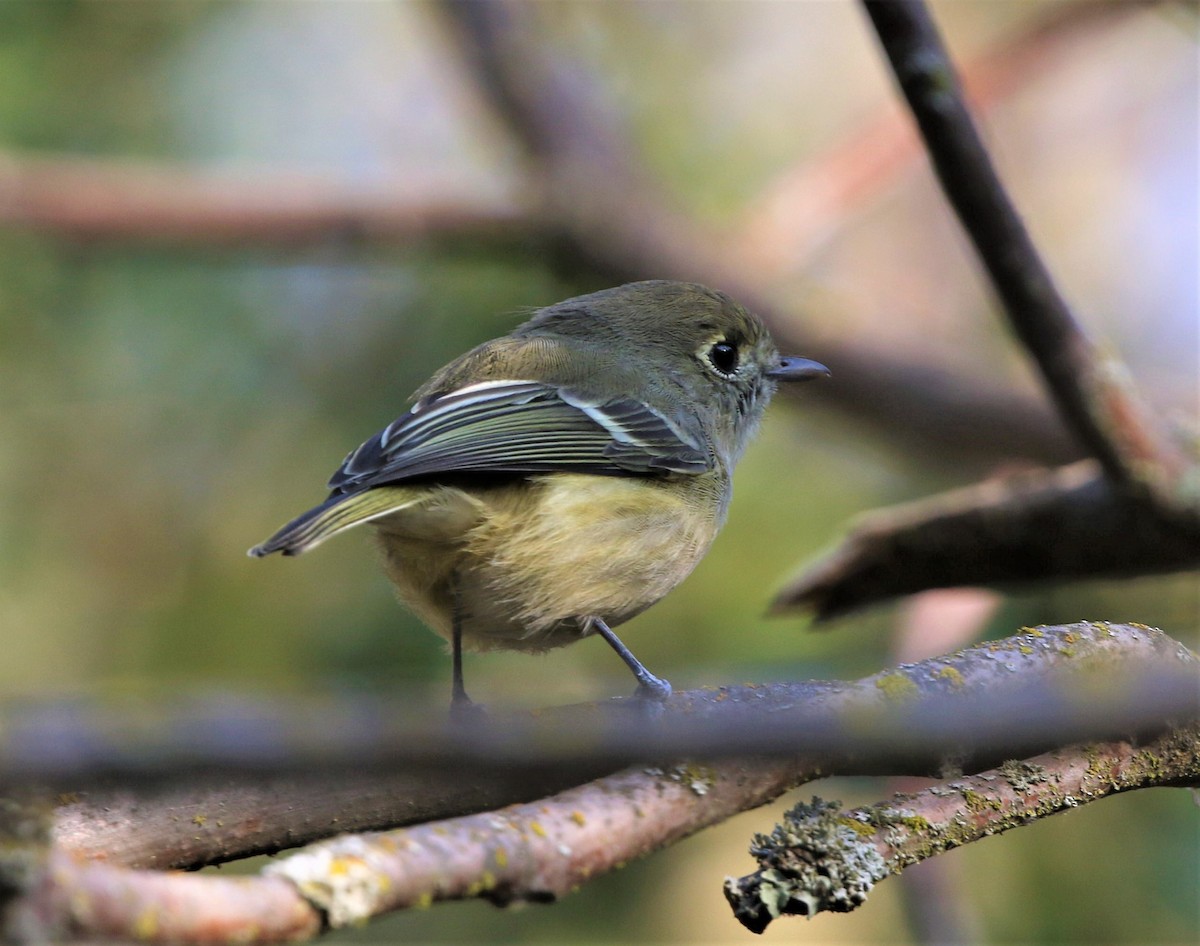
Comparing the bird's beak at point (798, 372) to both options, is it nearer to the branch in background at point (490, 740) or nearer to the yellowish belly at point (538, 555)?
the yellowish belly at point (538, 555)

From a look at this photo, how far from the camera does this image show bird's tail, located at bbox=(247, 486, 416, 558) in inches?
90.7

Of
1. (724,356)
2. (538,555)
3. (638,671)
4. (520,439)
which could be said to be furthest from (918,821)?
(724,356)

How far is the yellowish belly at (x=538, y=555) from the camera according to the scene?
271cm

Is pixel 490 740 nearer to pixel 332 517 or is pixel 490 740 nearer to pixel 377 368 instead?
pixel 332 517

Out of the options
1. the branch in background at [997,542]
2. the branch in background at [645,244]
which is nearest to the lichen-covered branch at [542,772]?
the branch in background at [997,542]

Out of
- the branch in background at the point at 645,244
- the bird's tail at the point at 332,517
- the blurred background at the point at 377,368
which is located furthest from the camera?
the branch in background at the point at 645,244

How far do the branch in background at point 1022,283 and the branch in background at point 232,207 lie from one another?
2762 millimetres

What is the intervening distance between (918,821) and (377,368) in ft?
14.2

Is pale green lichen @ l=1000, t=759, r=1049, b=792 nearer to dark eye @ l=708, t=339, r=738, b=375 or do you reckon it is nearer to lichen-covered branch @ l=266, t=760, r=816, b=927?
lichen-covered branch @ l=266, t=760, r=816, b=927

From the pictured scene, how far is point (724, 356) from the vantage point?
11.9 ft

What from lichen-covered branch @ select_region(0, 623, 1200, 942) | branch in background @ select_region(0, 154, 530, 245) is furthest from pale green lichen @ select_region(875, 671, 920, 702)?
branch in background @ select_region(0, 154, 530, 245)

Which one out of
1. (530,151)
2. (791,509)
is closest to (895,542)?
(791,509)

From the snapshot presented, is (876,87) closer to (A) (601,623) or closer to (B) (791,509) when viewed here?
(B) (791,509)

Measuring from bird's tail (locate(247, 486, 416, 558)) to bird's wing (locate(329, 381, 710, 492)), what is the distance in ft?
0.12
